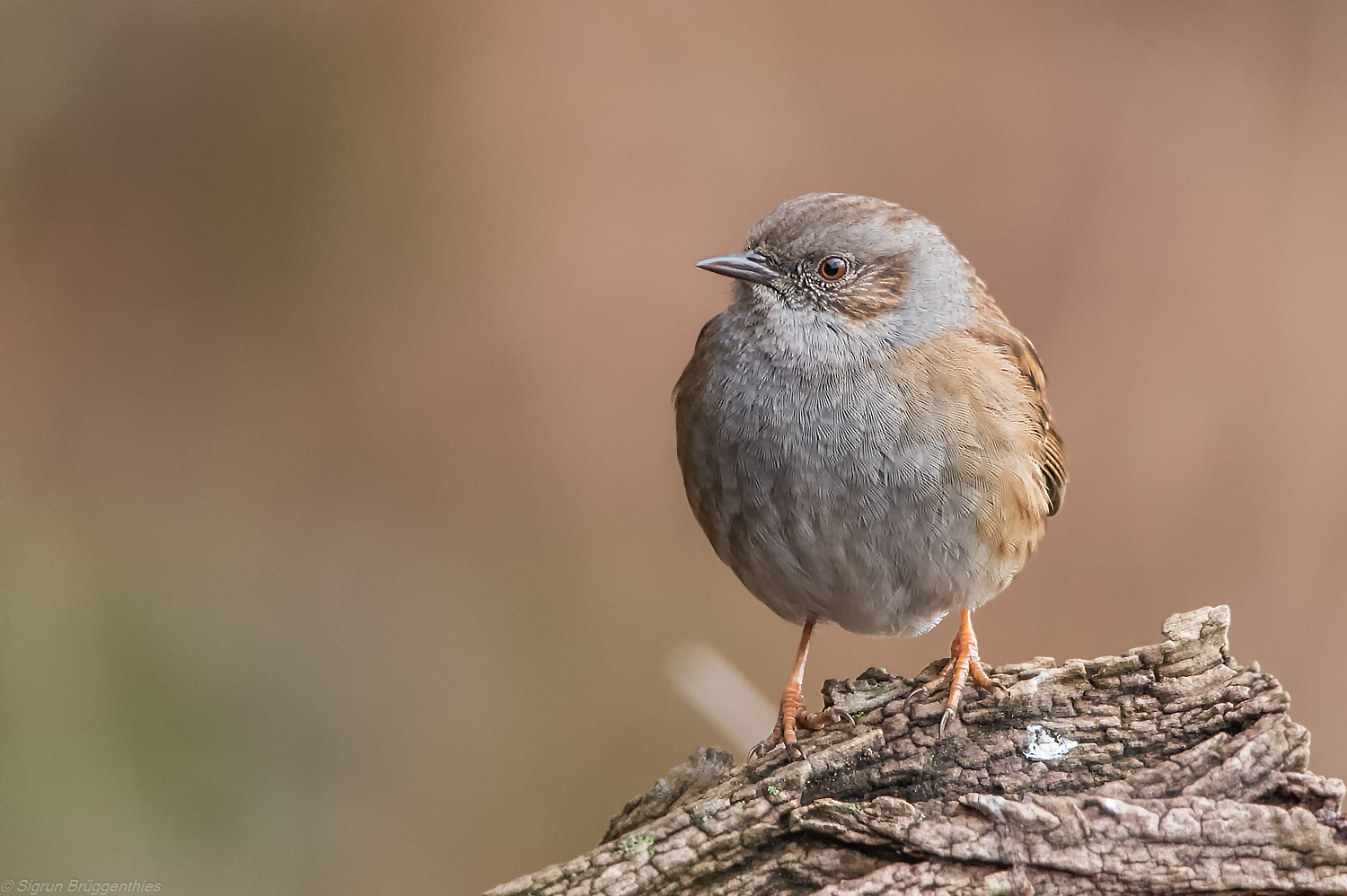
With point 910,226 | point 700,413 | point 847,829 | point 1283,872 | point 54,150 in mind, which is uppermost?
point 54,150

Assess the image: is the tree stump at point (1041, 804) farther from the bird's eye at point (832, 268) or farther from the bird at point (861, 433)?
the bird's eye at point (832, 268)

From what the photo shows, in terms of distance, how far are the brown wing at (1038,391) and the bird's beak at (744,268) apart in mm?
773

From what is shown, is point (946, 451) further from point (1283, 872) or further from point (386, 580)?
point (386, 580)

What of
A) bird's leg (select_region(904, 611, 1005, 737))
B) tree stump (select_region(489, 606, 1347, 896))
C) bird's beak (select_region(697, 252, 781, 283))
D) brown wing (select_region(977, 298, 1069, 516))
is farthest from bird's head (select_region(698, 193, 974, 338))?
tree stump (select_region(489, 606, 1347, 896))

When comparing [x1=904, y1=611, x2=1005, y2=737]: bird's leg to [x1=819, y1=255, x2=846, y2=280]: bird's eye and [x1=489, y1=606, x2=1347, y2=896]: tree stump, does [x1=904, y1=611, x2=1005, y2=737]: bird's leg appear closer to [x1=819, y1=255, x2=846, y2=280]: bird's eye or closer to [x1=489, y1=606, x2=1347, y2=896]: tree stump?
[x1=489, y1=606, x2=1347, y2=896]: tree stump

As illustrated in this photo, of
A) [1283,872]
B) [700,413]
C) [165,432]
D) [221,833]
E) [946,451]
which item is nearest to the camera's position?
[1283,872]

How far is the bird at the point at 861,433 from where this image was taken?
A: 10.9 feet

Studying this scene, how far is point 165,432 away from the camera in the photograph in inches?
201

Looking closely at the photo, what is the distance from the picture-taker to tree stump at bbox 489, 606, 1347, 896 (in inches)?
106

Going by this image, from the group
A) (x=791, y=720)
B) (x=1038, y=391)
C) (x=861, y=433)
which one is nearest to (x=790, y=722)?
(x=791, y=720)

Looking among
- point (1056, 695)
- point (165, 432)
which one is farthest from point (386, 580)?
point (1056, 695)

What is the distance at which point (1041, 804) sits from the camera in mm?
2799

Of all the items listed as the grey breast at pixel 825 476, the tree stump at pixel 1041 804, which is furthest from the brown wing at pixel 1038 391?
the tree stump at pixel 1041 804

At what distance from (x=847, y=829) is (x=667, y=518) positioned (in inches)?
112
